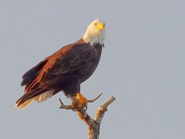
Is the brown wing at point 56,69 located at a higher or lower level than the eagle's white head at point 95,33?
lower

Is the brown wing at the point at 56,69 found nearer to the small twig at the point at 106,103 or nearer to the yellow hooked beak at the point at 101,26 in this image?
the yellow hooked beak at the point at 101,26

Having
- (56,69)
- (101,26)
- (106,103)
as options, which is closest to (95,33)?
(101,26)

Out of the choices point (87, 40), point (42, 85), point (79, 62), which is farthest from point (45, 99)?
point (87, 40)

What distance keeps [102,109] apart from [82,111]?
40 centimetres

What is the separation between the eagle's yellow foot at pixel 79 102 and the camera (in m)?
8.63

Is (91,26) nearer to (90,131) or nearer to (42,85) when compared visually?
(42,85)

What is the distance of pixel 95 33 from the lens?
1041 cm

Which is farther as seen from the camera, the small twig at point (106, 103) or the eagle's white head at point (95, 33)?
the eagle's white head at point (95, 33)

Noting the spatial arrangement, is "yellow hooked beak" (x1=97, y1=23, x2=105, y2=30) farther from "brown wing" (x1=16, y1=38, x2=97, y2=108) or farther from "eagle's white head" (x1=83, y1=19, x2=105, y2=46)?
"brown wing" (x1=16, y1=38, x2=97, y2=108)

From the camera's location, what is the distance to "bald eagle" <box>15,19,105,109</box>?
936cm

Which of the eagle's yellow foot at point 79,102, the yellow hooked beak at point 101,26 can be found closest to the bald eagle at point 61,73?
the eagle's yellow foot at point 79,102

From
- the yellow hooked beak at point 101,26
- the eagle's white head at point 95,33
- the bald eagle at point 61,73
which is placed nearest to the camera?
the bald eagle at point 61,73

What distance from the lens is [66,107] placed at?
8414 mm

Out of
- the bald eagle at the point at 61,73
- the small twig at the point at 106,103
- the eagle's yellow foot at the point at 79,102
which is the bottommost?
the small twig at the point at 106,103
